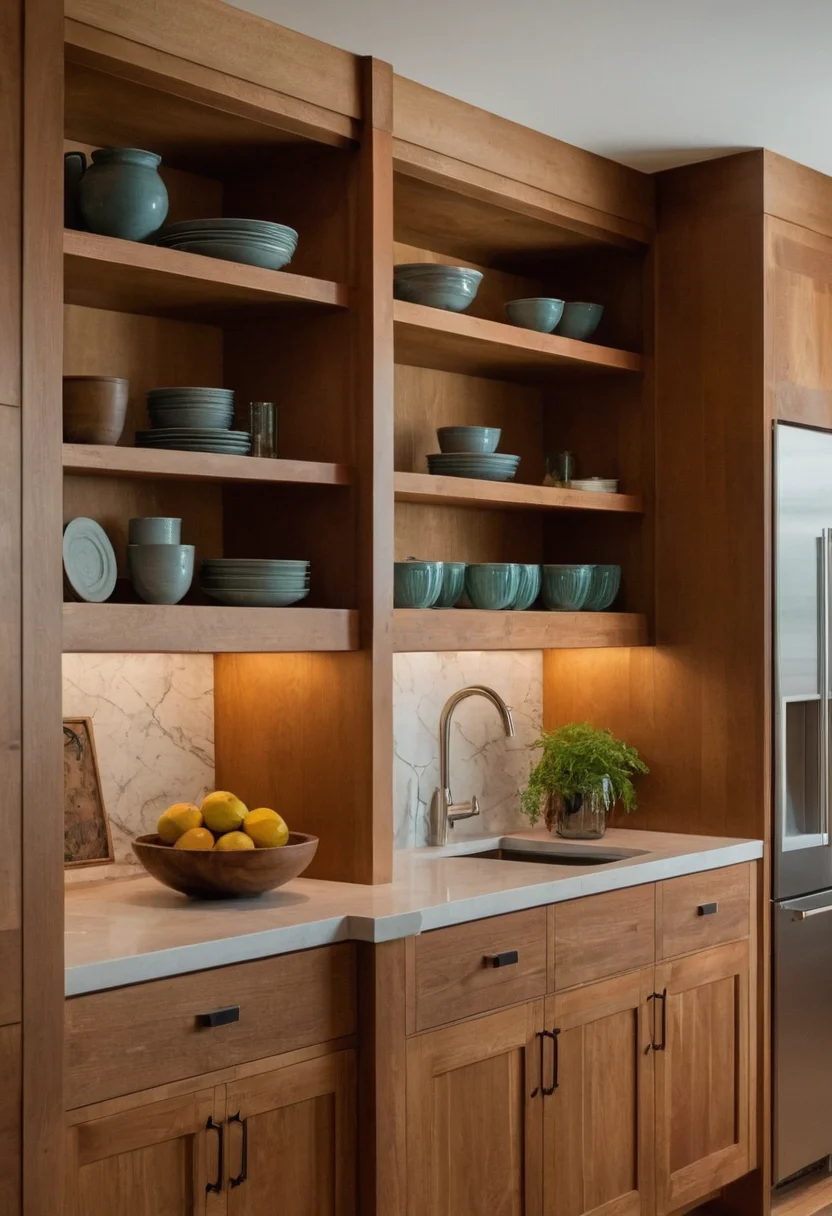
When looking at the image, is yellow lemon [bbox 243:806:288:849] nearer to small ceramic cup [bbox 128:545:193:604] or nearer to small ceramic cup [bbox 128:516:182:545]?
small ceramic cup [bbox 128:545:193:604]

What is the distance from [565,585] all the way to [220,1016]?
1.71m

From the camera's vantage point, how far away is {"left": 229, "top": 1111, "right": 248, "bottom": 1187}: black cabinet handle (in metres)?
2.60

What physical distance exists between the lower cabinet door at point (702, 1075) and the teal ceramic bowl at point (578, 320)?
167 centimetres

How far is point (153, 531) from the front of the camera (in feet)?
9.82

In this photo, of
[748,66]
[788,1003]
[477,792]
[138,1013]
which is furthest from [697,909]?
[748,66]

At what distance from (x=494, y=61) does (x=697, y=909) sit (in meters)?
2.07

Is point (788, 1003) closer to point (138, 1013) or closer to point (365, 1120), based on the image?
point (365, 1120)

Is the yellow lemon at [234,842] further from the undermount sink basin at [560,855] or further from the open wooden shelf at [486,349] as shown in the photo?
the open wooden shelf at [486,349]

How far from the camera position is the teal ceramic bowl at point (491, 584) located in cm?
369

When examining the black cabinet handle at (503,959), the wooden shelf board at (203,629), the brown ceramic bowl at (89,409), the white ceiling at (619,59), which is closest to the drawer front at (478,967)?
the black cabinet handle at (503,959)

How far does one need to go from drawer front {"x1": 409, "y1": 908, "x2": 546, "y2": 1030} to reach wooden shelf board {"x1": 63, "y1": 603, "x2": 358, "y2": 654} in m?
0.67

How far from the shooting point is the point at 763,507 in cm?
386

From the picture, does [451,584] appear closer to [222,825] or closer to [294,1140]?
[222,825]

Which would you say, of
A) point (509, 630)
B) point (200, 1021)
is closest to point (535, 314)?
point (509, 630)
